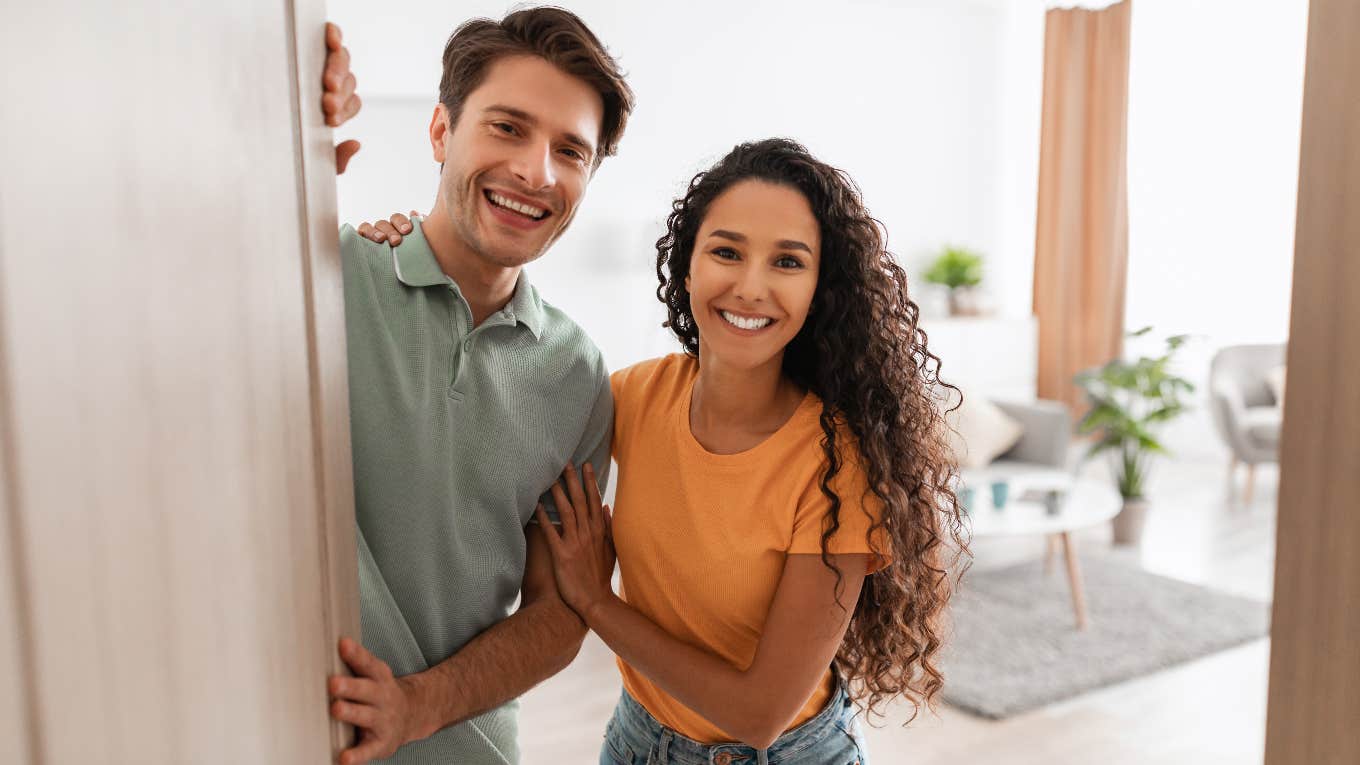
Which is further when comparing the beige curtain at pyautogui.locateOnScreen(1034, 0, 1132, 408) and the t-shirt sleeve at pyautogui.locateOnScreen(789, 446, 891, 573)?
the beige curtain at pyautogui.locateOnScreen(1034, 0, 1132, 408)

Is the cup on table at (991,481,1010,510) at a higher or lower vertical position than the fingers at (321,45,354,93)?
lower

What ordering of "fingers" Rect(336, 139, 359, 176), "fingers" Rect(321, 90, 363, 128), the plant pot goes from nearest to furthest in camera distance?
"fingers" Rect(321, 90, 363, 128), "fingers" Rect(336, 139, 359, 176), the plant pot

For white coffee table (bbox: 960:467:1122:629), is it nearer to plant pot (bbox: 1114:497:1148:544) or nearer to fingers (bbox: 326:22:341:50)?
plant pot (bbox: 1114:497:1148:544)

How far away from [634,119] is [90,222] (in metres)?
4.97

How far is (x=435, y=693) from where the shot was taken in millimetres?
1200

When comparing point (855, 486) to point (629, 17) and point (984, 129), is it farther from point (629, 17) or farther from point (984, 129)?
point (984, 129)

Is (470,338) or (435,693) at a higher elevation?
(470,338)

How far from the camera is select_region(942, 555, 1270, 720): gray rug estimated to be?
12.0 ft

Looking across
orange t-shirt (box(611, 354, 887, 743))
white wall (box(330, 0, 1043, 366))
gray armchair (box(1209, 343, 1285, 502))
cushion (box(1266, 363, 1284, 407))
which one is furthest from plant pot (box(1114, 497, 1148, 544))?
orange t-shirt (box(611, 354, 887, 743))

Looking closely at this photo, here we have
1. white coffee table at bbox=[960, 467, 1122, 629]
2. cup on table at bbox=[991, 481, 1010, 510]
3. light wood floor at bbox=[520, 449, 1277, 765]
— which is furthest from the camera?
cup on table at bbox=[991, 481, 1010, 510]

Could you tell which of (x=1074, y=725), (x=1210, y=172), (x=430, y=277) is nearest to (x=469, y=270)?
(x=430, y=277)

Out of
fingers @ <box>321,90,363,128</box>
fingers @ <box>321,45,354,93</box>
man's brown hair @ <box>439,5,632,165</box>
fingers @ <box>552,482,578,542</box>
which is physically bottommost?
fingers @ <box>552,482,578,542</box>

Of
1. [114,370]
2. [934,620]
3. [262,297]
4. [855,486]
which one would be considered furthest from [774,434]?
[114,370]

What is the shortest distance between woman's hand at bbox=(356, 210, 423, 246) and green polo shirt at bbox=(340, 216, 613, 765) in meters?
0.02
